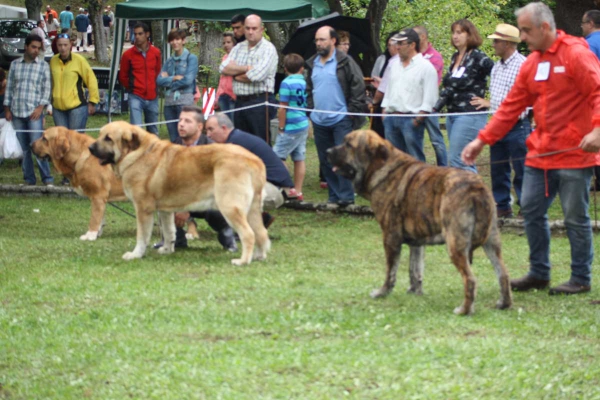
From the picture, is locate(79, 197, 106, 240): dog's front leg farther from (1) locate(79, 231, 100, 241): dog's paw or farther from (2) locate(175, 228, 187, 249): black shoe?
(2) locate(175, 228, 187, 249): black shoe

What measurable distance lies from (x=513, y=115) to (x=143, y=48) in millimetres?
10226

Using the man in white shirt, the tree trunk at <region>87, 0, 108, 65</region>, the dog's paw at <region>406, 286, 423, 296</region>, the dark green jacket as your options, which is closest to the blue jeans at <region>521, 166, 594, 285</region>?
the dog's paw at <region>406, 286, 423, 296</region>

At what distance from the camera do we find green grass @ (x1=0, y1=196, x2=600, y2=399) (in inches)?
Answer: 215

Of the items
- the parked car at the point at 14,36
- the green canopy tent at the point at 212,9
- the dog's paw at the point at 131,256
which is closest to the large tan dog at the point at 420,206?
the dog's paw at the point at 131,256

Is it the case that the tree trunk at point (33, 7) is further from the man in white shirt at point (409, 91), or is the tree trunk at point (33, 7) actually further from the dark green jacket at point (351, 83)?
the man in white shirt at point (409, 91)

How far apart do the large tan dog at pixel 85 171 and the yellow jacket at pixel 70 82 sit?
12.4ft

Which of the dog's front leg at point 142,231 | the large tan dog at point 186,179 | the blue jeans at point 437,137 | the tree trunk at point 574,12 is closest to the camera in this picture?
the large tan dog at point 186,179

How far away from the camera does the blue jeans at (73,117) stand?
15.2 meters

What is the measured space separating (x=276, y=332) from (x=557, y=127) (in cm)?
265

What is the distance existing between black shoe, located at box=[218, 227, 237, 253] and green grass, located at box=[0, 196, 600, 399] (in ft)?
0.87

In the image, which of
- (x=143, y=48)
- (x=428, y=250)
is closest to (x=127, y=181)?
(x=428, y=250)

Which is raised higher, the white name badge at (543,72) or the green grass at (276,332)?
the white name badge at (543,72)

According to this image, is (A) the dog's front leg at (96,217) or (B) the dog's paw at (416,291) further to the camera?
(A) the dog's front leg at (96,217)

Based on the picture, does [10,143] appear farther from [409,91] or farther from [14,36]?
[14,36]
